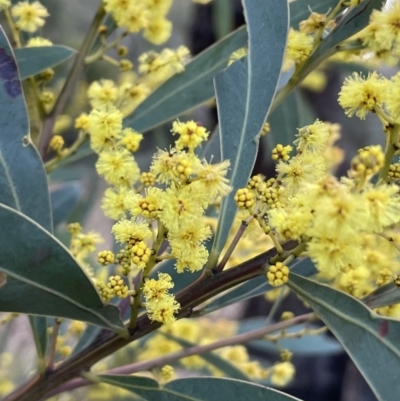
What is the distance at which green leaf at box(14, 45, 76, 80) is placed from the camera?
0.88 meters

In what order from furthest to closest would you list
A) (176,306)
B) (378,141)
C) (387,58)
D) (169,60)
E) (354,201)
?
(378,141) < (169,60) < (387,58) < (176,306) < (354,201)

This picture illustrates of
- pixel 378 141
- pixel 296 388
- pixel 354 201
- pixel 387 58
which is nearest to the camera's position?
pixel 354 201

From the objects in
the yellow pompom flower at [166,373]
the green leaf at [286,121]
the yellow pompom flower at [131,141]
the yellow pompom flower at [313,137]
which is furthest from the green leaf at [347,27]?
the green leaf at [286,121]

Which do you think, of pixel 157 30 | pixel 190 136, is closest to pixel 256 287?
pixel 190 136

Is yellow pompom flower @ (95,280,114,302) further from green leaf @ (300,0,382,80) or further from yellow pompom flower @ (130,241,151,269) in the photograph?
green leaf @ (300,0,382,80)

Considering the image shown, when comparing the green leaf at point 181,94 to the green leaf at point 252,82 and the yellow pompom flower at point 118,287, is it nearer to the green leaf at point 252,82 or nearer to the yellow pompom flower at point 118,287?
the green leaf at point 252,82

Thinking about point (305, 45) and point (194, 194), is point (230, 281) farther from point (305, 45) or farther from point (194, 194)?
point (305, 45)

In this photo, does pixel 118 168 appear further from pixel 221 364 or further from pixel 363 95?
pixel 221 364

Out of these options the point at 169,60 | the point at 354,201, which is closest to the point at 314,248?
the point at 354,201

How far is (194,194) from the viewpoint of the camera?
1.79ft

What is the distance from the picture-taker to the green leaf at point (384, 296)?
69 cm

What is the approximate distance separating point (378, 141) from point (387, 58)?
217cm

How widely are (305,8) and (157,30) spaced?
0.26 meters

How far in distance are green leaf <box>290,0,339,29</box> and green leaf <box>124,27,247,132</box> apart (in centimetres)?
14
